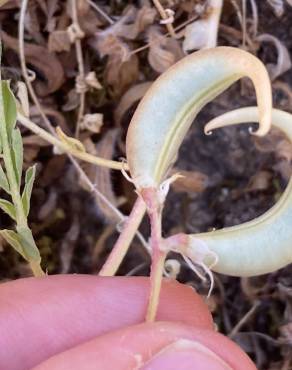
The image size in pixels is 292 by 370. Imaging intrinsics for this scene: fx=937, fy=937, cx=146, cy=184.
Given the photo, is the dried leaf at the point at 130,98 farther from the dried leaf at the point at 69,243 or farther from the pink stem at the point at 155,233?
the pink stem at the point at 155,233

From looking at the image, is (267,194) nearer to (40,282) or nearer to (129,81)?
(129,81)

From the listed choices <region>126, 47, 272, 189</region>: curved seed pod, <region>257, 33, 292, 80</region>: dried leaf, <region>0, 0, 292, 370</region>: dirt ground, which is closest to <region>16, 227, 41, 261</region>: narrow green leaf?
<region>126, 47, 272, 189</region>: curved seed pod

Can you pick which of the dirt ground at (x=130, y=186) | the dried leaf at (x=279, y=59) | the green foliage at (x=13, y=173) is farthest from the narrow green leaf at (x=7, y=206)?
the dried leaf at (x=279, y=59)

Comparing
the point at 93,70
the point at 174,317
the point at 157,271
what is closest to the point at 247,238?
the point at 157,271

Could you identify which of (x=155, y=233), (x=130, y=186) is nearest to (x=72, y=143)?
(x=155, y=233)

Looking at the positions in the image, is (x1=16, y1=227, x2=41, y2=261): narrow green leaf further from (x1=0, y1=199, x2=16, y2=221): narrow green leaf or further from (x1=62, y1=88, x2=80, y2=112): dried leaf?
(x1=62, y1=88, x2=80, y2=112): dried leaf

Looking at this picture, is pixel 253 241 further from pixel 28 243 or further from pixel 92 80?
pixel 92 80
